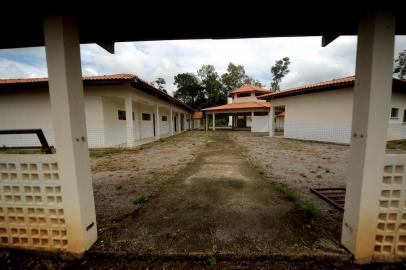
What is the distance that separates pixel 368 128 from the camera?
167cm

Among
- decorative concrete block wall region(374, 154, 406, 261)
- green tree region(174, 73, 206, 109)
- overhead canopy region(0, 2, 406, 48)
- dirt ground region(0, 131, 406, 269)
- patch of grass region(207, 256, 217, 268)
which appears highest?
green tree region(174, 73, 206, 109)

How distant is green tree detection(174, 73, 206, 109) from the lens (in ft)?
137

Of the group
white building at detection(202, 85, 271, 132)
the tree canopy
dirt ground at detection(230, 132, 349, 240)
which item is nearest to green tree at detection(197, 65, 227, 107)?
the tree canopy

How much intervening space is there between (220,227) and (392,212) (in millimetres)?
1929

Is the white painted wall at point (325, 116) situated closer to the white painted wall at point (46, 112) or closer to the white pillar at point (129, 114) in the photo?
the white painted wall at point (46, 112)

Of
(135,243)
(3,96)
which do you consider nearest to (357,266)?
(135,243)

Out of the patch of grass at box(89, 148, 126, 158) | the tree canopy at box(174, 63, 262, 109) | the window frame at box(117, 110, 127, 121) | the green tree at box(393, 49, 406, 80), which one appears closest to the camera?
the patch of grass at box(89, 148, 126, 158)

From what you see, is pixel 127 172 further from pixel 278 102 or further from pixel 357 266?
pixel 278 102

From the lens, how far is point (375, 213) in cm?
179

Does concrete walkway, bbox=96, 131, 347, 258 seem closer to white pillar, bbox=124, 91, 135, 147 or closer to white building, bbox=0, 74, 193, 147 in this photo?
white pillar, bbox=124, 91, 135, 147

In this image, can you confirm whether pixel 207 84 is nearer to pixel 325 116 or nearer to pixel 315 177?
pixel 325 116

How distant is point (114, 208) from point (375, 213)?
11.9 ft

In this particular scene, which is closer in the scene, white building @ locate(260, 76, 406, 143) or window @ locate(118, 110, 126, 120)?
white building @ locate(260, 76, 406, 143)

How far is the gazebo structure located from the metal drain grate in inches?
43.6
